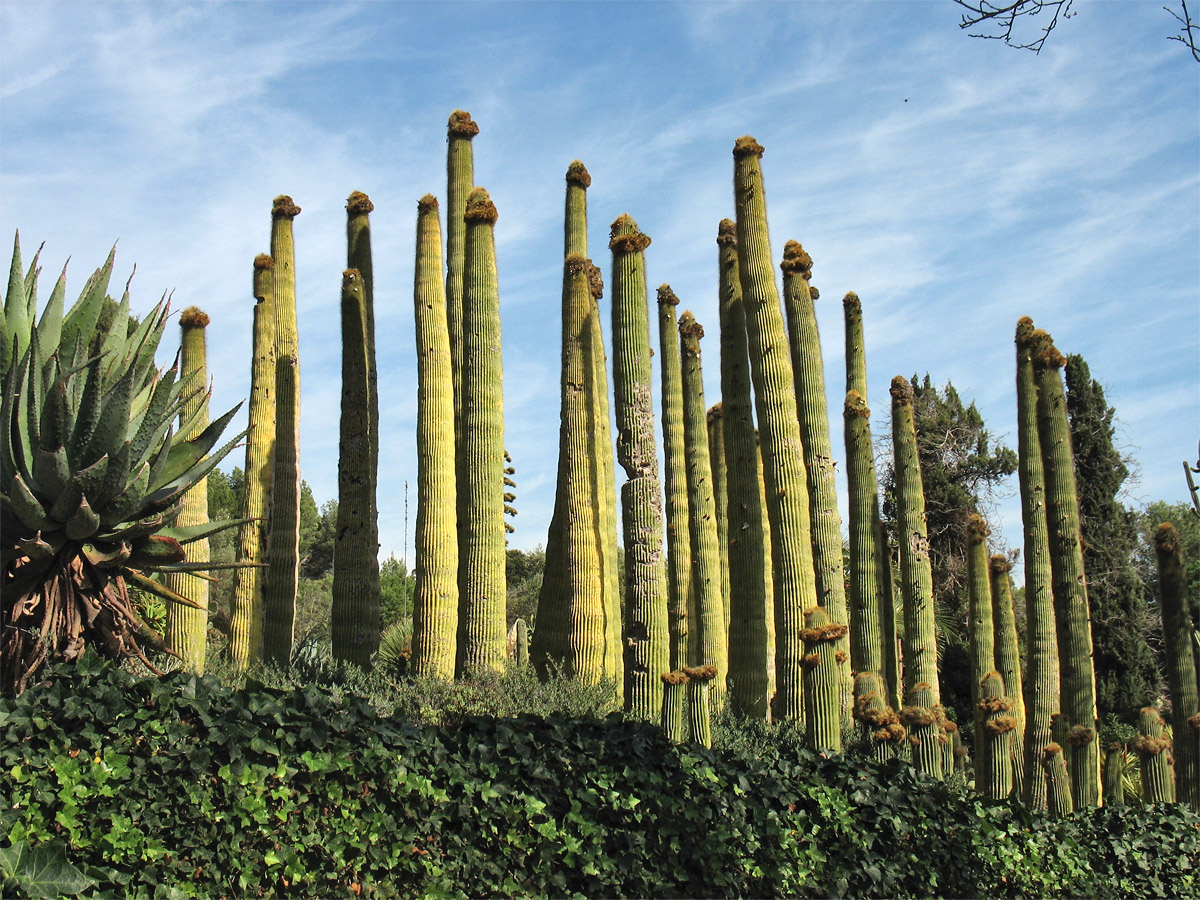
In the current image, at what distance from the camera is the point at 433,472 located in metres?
11.5

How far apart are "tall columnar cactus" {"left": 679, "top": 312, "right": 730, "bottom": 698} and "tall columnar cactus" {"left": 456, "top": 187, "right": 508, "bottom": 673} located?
124 inches

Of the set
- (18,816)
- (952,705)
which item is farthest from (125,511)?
(952,705)

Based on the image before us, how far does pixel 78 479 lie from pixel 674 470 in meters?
9.77

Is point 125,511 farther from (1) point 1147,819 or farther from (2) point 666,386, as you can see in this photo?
(2) point 666,386

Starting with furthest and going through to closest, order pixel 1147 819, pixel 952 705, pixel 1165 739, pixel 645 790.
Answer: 1. pixel 952 705
2. pixel 1165 739
3. pixel 1147 819
4. pixel 645 790

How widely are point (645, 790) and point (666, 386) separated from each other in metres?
9.52

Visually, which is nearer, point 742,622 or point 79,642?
point 79,642

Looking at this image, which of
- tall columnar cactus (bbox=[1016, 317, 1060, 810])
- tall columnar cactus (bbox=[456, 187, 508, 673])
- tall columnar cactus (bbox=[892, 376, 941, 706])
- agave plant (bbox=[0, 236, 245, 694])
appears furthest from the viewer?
tall columnar cactus (bbox=[892, 376, 941, 706])

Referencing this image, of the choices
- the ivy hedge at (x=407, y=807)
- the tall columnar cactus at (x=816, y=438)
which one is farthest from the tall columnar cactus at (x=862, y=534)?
the ivy hedge at (x=407, y=807)

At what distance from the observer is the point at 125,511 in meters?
5.26

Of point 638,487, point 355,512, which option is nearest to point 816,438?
point 638,487

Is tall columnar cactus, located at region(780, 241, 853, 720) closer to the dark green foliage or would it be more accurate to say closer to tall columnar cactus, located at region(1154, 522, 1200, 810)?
tall columnar cactus, located at region(1154, 522, 1200, 810)

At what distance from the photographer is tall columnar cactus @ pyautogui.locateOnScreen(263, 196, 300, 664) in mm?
13133

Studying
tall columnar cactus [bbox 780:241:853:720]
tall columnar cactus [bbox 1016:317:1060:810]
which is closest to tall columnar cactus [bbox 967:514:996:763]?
tall columnar cactus [bbox 1016:317:1060:810]
